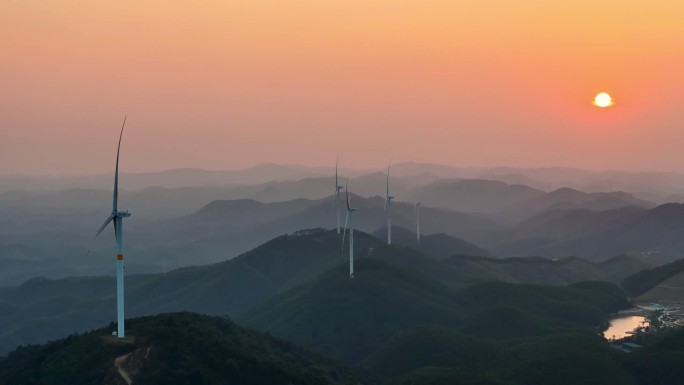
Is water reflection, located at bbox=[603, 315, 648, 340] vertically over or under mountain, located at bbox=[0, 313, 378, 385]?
under

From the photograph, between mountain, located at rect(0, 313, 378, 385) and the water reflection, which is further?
the water reflection

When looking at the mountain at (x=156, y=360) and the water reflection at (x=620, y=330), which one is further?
the water reflection at (x=620, y=330)

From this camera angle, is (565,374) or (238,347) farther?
(565,374)

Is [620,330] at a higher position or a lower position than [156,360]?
lower

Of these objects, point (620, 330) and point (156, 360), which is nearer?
point (156, 360)

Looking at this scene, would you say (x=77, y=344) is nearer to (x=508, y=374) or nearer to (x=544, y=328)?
(x=508, y=374)

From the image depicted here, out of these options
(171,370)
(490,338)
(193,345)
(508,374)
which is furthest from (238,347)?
(490,338)

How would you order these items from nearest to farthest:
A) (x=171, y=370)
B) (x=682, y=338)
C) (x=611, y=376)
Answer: (x=171, y=370)
(x=611, y=376)
(x=682, y=338)

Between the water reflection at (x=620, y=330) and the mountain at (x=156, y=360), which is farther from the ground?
the mountain at (x=156, y=360)
